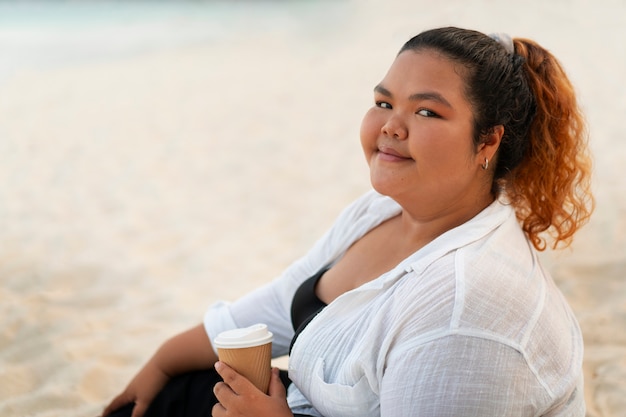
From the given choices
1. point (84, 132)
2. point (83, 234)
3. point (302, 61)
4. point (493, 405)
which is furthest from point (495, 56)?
point (302, 61)

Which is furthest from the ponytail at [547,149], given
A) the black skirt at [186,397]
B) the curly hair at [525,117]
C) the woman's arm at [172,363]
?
the woman's arm at [172,363]

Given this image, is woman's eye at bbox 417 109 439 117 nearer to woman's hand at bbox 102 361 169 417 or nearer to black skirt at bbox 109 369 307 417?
black skirt at bbox 109 369 307 417

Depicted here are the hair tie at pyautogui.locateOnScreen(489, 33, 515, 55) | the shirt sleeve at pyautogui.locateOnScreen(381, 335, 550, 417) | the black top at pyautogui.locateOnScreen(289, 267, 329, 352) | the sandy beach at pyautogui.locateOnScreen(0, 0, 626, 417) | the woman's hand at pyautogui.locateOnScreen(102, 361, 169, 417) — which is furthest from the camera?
the sandy beach at pyautogui.locateOnScreen(0, 0, 626, 417)

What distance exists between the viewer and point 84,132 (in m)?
7.11

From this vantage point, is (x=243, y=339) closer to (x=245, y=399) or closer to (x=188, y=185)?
(x=245, y=399)

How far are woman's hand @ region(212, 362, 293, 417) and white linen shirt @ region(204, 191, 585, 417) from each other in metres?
0.08

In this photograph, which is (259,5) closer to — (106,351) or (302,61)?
(302,61)

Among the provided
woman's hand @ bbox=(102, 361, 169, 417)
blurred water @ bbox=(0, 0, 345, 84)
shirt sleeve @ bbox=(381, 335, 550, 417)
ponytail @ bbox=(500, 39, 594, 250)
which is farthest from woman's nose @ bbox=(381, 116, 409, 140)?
blurred water @ bbox=(0, 0, 345, 84)

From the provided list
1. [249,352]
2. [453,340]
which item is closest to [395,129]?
[453,340]

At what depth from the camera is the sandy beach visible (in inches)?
126

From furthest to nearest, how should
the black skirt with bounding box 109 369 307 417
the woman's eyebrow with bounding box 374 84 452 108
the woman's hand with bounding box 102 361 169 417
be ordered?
1. the woman's hand with bounding box 102 361 169 417
2. the black skirt with bounding box 109 369 307 417
3. the woman's eyebrow with bounding box 374 84 452 108

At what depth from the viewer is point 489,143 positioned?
185 centimetres

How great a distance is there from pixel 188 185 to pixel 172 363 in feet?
→ 11.5

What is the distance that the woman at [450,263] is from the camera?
1585mm
